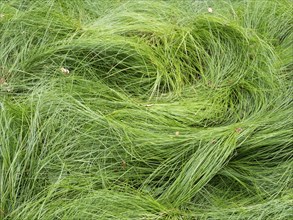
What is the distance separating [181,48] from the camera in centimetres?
235

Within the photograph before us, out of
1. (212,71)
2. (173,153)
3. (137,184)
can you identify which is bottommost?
(137,184)

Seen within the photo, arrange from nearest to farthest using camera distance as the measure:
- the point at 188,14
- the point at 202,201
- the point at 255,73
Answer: the point at 202,201 < the point at 255,73 < the point at 188,14

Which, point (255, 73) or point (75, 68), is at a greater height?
point (255, 73)

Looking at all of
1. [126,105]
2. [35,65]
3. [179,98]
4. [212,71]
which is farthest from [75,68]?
[212,71]

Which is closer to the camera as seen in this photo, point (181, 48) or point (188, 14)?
point (181, 48)

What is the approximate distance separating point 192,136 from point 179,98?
314 mm

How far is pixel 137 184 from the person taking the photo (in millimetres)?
1855

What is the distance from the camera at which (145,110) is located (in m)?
2.02

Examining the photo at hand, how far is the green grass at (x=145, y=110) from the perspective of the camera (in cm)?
178

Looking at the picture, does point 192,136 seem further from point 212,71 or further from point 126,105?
point 212,71

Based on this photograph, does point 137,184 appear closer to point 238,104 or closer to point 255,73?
point 238,104

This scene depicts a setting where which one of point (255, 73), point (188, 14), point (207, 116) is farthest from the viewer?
point (188, 14)

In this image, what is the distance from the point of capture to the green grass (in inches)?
69.9

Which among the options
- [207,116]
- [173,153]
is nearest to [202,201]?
[173,153]
